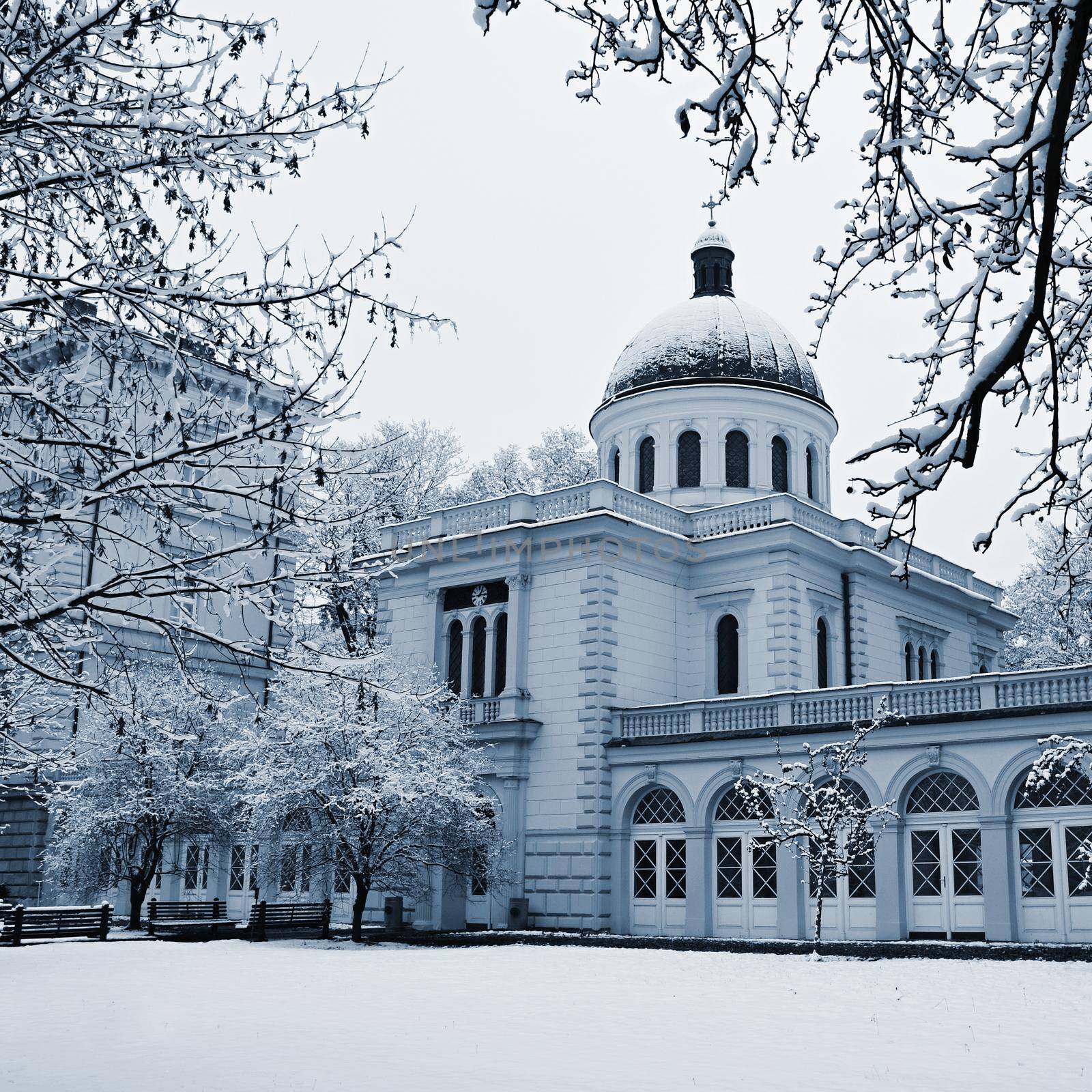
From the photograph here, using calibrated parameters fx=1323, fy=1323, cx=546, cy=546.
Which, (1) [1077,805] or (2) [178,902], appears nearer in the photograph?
(1) [1077,805]

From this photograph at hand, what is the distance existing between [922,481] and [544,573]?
1140 inches

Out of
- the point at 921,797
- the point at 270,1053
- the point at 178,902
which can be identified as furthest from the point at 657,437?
the point at 270,1053

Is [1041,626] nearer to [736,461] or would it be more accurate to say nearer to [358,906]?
[736,461]

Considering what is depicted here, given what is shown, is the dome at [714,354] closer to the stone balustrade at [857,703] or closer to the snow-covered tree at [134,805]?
the stone balustrade at [857,703]

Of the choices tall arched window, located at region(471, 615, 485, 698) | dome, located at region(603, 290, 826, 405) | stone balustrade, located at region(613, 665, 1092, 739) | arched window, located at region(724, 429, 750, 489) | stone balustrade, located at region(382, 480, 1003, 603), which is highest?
dome, located at region(603, 290, 826, 405)

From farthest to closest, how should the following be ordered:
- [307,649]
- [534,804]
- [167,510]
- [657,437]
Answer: [657,437] < [534,804] < [307,649] < [167,510]

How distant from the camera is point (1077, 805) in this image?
2645 cm

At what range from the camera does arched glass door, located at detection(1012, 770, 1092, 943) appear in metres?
26.2

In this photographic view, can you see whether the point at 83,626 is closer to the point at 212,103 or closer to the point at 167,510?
the point at 167,510

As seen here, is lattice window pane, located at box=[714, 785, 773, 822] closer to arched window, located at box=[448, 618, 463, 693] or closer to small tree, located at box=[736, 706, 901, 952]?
small tree, located at box=[736, 706, 901, 952]

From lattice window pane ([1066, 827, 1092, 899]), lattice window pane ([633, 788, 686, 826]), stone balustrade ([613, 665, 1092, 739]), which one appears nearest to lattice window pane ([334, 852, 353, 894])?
lattice window pane ([633, 788, 686, 826])

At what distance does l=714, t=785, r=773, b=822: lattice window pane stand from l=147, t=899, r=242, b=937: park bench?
Answer: 12.2 m

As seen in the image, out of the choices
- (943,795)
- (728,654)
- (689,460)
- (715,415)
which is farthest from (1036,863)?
(715,415)

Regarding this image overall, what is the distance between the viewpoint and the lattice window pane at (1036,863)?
2669cm
